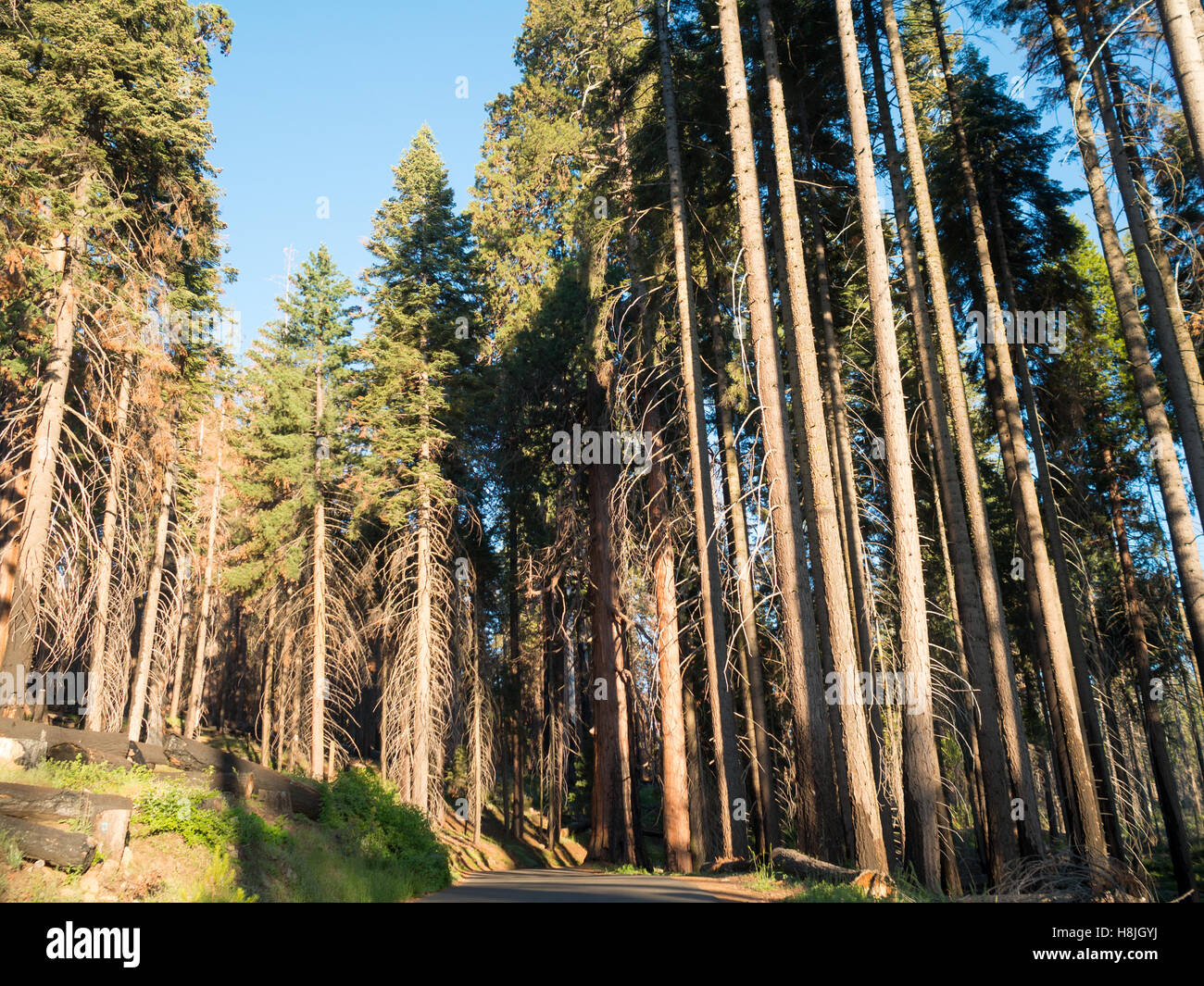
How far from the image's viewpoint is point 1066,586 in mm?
16422

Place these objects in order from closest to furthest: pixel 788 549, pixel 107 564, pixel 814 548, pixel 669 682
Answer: pixel 788 549, pixel 107 564, pixel 814 548, pixel 669 682

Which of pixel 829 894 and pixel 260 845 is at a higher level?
pixel 260 845

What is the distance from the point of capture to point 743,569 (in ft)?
40.8

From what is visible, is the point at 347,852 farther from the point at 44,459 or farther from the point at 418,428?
the point at 418,428

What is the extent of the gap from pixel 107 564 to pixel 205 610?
1955 centimetres

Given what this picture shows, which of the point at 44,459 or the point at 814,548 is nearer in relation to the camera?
the point at 44,459

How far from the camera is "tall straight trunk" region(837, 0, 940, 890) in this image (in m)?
10.2

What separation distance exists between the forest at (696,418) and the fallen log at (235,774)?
0.15 m

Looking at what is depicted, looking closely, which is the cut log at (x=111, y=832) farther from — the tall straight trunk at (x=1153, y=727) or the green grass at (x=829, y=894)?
the tall straight trunk at (x=1153, y=727)

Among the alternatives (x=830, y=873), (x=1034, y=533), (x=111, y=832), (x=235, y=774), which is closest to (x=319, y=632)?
(x=235, y=774)
